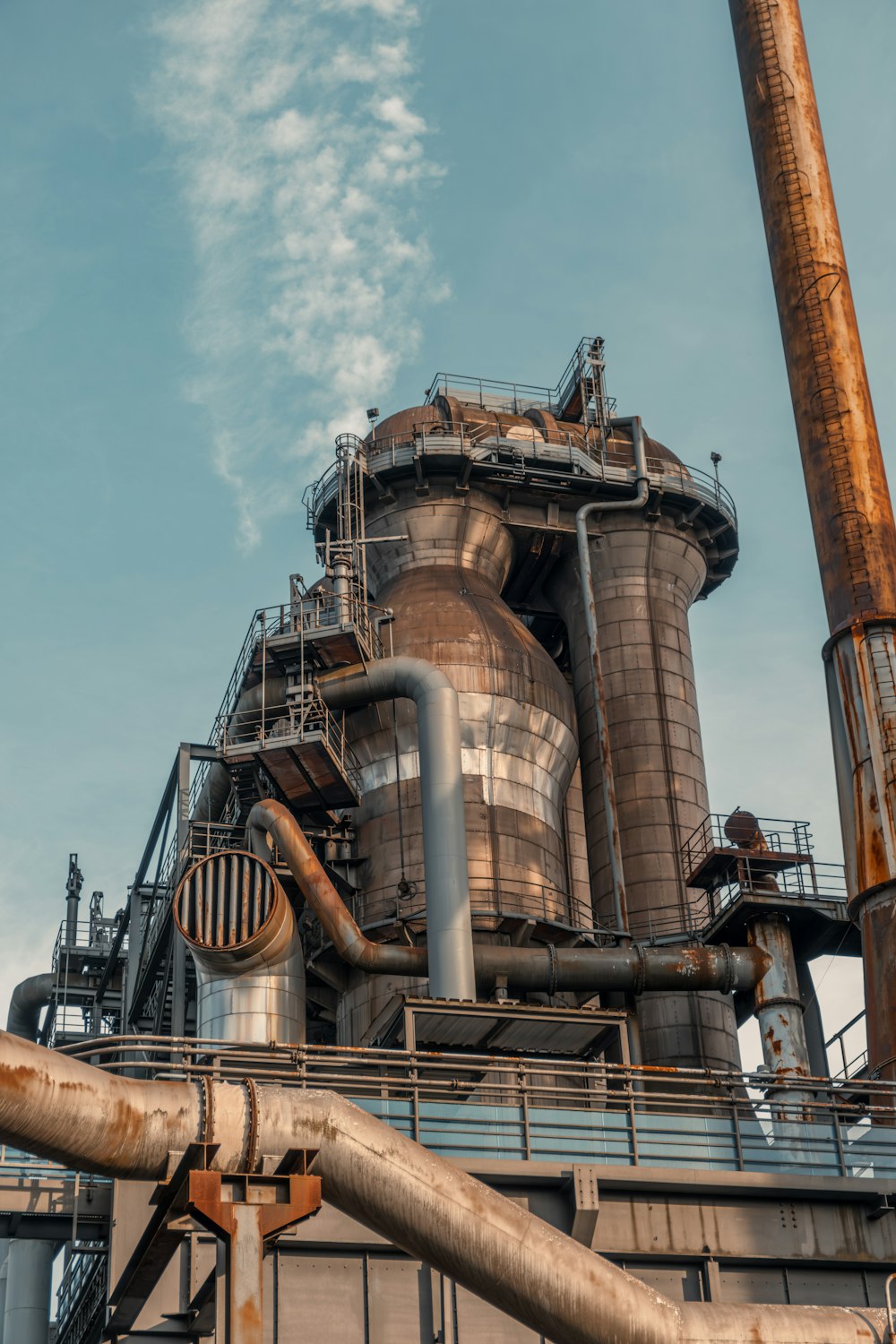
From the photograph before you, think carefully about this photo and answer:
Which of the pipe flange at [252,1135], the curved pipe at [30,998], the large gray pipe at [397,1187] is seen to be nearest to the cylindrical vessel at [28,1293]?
the curved pipe at [30,998]

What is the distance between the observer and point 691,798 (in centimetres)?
3766

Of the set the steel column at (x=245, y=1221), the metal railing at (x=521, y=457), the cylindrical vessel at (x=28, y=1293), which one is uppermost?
the metal railing at (x=521, y=457)

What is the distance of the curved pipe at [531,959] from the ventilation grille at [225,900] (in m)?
2.25

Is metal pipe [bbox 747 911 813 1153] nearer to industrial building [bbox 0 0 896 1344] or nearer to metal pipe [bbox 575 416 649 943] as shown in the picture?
industrial building [bbox 0 0 896 1344]

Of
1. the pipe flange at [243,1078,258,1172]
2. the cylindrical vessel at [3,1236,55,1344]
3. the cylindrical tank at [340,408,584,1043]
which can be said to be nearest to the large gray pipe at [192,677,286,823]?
the cylindrical tank at [340,408,584,1043]

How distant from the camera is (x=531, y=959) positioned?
31281mm

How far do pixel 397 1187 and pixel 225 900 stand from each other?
572 inches

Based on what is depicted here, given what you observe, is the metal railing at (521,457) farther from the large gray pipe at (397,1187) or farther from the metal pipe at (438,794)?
the large gray pipe at (397,1187)

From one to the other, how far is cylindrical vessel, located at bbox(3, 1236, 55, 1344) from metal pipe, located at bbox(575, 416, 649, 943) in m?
14.9

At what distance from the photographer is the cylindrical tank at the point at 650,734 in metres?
34.9

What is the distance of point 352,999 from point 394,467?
491 inches

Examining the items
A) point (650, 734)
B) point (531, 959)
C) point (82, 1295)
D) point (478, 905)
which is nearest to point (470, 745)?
point (478, 905)

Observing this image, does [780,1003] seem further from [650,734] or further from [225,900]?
[225,900]

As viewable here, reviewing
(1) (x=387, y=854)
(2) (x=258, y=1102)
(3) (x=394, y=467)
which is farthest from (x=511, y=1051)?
(3) (x=394, y=467)
